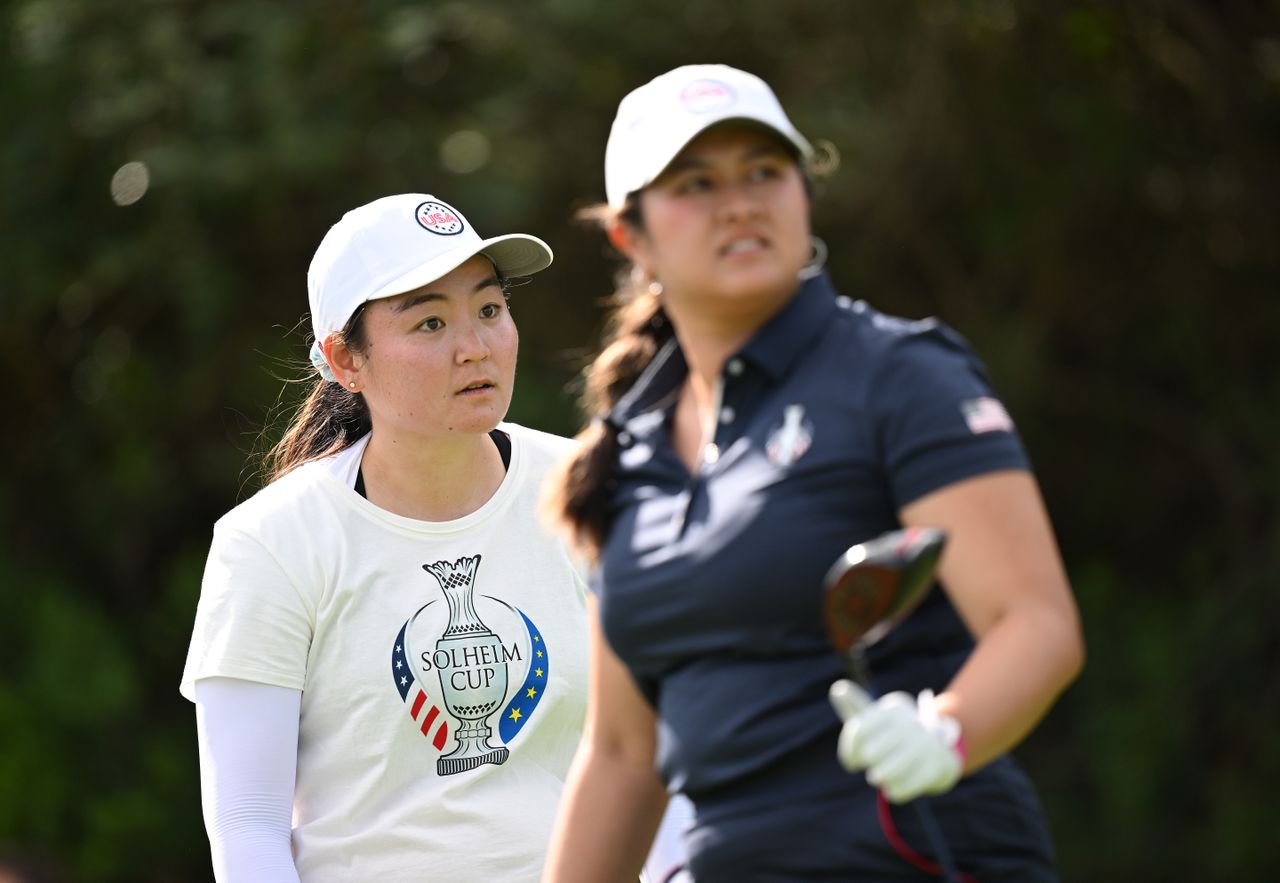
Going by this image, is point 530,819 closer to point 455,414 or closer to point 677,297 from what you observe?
point 455,414

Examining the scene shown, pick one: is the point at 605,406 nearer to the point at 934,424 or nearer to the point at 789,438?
the point at 789,438

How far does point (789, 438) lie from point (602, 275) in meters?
7.40

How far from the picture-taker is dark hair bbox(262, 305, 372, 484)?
11.6ft

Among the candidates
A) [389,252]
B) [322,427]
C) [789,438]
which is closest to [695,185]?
[789,438]

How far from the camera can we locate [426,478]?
10.9ft

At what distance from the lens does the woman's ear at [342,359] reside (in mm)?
3381

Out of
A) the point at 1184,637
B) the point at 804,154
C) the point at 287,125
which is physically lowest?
the point at 1184,637

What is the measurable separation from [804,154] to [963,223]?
7.46 m

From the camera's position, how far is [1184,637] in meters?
8.75

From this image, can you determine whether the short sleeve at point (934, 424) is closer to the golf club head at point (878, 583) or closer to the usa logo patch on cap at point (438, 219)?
the golf club head at point (878, 583)

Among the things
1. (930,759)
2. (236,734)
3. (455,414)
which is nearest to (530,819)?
(236,734)

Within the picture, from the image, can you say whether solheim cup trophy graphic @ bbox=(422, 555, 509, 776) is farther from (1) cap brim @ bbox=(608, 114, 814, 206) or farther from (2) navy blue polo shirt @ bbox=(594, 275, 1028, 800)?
(1) cap brim @ bbox=(608, 114, 814, 206)

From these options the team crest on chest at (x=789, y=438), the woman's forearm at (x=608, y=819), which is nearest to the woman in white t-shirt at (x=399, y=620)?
the woman's forearm at (x=608, y=819)

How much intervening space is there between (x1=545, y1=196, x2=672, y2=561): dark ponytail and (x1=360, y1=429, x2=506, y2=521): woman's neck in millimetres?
676
